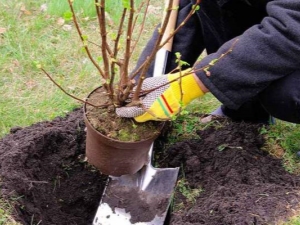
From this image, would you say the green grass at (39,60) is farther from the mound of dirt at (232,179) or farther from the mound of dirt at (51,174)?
the mound of dirt at (232,179)

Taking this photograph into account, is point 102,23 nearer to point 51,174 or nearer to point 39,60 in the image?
point 51,174

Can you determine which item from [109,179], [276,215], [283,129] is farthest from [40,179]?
[283,129]

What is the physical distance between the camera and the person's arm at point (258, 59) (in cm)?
204

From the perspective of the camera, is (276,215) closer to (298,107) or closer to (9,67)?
(298,107)

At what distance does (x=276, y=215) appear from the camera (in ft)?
6.66

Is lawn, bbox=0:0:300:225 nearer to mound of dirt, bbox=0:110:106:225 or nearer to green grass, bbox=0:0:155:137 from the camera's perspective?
green grass, bbox=0:0:155:137

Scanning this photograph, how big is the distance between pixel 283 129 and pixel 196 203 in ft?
2.29

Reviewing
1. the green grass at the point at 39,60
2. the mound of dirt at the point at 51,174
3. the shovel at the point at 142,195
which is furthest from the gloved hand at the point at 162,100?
the green grass at the point at 39,60

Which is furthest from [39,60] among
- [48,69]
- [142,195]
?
[142,195]

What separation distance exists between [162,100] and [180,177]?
1.70ft

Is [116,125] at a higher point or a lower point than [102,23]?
lower

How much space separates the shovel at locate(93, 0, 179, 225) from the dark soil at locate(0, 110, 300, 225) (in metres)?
0.08

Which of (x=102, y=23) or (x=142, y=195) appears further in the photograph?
(x=142, y=195)

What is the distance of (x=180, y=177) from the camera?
2449 mm
